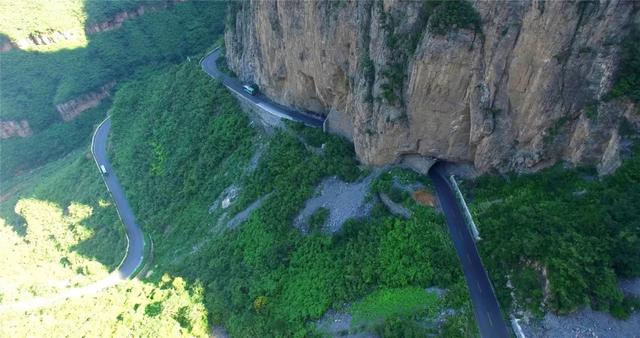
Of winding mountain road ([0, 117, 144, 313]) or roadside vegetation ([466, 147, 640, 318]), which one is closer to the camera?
roadside vegetation ([466, 147, 640, 318])

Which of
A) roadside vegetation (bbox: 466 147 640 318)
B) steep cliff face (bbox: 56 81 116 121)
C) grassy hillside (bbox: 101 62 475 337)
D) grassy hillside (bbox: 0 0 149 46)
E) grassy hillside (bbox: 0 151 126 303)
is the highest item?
grassy hillside (bbox: 0 0 149 46)

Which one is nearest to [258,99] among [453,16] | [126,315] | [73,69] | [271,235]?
[271,235]

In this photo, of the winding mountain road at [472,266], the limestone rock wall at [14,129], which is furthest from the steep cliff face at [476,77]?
the limestone rock wall at [14,129]

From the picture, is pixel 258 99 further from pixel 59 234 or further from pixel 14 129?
pixel 14 129

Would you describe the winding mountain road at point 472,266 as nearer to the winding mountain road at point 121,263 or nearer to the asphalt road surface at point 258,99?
the asphalt road surface at point 258,99

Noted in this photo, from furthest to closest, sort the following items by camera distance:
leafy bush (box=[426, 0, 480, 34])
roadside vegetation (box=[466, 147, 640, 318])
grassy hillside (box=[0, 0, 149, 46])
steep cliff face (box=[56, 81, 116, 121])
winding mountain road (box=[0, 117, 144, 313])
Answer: grassy hillside (box=[0, 0, 149, 46]) < steep cliff face (box=[56, 81, 116, 121]) < winding mountain road (box=[0, 117, 144, 313]) < leafy bush (box=[426, 0, 480, 34]) < roadside vegetation (box=[466, 147, 640, 318])

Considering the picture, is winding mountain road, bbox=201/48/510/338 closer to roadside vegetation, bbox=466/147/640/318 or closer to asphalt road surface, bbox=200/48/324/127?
roadside vegetation, bbox=466/147/640/318

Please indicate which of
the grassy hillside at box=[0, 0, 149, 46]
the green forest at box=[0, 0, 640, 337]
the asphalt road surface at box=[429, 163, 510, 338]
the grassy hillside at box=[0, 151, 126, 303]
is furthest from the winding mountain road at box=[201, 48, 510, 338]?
the grassy hillside at box=[0, 0, 149, 46]
